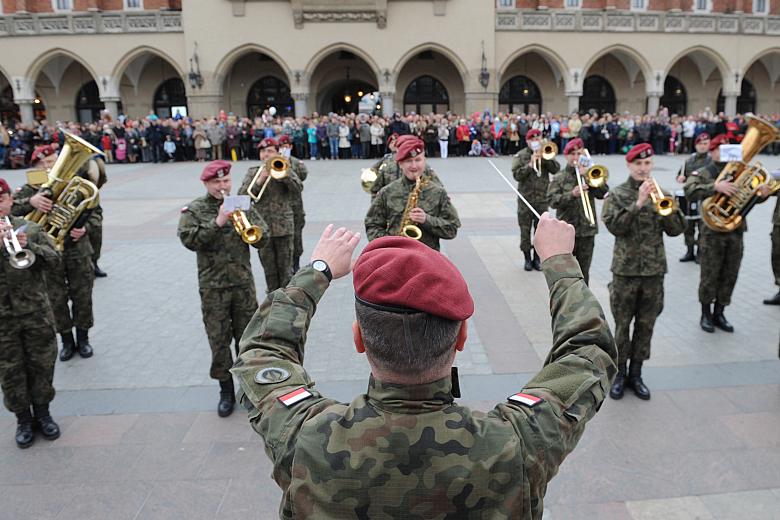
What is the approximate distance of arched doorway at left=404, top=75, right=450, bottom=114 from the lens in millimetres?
32287

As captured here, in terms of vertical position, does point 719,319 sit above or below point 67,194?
below

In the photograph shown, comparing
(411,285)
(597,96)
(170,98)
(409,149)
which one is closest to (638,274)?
(409,149)

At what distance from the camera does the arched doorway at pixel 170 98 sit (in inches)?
1273

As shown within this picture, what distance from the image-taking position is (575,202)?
7703 millimetres

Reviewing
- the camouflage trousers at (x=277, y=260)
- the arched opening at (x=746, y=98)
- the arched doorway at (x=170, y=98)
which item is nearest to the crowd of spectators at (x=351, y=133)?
the arched doorway at (x=170, y=98)

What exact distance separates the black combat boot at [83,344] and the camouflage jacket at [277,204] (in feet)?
8.02

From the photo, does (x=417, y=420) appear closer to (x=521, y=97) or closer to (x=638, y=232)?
(x=638, y=232)

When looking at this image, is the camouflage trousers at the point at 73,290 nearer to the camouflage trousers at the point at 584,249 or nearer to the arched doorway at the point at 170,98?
the camouflage trousers at the point at 584,249

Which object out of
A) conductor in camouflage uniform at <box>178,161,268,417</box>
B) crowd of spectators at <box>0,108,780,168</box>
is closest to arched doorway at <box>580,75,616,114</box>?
crowd of spectators at <box>0,108,780,168</box>

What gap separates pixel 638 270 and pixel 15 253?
5.25 meters

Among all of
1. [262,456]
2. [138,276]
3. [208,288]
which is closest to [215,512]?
[262,456]

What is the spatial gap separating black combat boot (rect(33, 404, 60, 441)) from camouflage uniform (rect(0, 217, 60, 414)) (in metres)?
0.05

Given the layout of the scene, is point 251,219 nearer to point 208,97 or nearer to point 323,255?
point 323,255

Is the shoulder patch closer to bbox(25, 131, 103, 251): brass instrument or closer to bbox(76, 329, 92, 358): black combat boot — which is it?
bbox(25, 131, 103, 251): brass instrument
